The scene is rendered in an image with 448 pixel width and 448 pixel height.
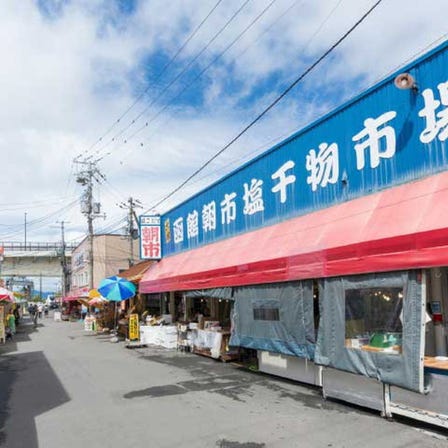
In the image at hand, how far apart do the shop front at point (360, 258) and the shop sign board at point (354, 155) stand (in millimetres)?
25

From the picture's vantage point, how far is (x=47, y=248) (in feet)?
216

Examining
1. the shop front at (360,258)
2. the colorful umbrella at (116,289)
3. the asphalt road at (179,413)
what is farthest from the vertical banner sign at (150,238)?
the shop front at (360,258)

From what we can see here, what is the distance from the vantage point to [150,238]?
22.7 m

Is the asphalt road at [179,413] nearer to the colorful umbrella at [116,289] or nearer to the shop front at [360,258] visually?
the shop front at [360,258]

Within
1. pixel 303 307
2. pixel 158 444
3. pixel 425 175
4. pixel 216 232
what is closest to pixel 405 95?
pixel 425 175

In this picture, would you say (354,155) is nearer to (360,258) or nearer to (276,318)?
(360,258)

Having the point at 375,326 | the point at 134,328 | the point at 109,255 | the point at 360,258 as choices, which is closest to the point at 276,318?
the point at 375,326

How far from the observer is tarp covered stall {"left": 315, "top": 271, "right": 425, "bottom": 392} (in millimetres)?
6969

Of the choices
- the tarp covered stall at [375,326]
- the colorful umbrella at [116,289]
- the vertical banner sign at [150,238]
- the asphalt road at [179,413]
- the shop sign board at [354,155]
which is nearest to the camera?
the asphalt road at [179,413]

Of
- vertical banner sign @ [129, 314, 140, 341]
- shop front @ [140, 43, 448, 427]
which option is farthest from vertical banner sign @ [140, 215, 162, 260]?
shop front @ [140, 43, 448, 427]

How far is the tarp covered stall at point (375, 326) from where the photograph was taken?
6.97 meters

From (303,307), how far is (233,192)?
6644mm

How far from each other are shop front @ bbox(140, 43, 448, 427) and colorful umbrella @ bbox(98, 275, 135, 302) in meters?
9.35

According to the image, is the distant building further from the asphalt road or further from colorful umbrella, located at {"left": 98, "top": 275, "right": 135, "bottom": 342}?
the asphalt road
